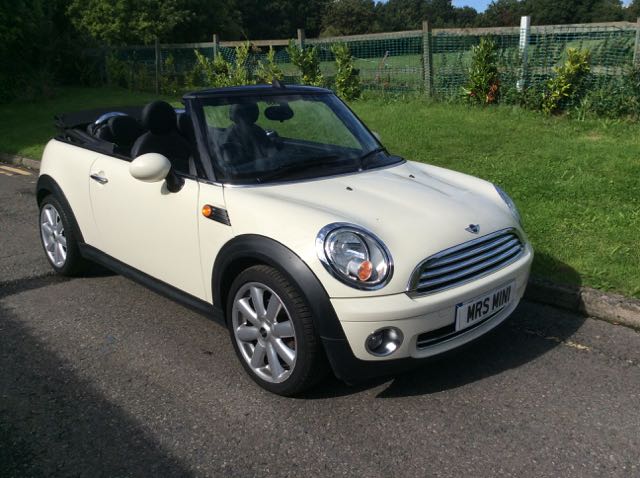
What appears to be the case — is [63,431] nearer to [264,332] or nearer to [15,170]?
[264,332]

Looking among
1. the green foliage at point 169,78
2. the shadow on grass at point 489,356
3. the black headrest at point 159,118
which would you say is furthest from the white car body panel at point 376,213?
the green foliage at point 169,78

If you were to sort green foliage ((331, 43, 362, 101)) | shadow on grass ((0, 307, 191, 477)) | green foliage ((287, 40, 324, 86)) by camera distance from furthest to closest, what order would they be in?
green foliage ((287, 40, 324, 86)) < green foliage ((331, 43, 362, 101)) < shadow on grass ((0, 307, 191, 477))

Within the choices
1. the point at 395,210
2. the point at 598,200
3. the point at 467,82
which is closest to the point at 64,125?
the point at 395,210

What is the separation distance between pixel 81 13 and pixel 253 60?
21842 mm

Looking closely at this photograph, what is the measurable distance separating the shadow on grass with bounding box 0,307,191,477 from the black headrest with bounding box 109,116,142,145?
1.54 m

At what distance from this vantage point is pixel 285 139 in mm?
3859

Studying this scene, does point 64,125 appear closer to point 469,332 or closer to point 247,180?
point 247,180

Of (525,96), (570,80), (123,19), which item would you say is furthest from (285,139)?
(123,19)

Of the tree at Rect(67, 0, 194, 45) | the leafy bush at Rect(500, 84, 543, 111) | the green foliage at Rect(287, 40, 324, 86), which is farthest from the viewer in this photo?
the tree at Rect(67, 0, 194, 45)

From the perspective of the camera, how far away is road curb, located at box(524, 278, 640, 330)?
3932 millimetres

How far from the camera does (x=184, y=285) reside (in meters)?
3.61

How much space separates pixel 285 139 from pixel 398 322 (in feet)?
5.20

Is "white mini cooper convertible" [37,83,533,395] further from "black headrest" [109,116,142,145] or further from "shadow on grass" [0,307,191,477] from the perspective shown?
"shadow on grass" [0,307,191,477]

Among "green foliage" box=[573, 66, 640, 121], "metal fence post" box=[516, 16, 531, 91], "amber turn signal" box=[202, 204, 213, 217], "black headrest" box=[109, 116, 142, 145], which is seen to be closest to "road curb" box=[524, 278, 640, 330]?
"amber turn signal" box=[202, 204, 213, 217]
